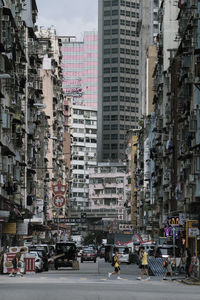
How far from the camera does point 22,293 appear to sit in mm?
29234

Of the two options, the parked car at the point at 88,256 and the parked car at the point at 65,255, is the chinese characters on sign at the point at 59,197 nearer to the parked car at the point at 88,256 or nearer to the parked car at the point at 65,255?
the parked car at the point at 65,255

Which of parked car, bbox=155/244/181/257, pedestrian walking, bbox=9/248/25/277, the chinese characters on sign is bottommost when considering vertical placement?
pedestrian walking, bbox=9/248/25/277

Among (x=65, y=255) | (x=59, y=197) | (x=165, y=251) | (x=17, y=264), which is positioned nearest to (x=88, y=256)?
(x=59, y=197)

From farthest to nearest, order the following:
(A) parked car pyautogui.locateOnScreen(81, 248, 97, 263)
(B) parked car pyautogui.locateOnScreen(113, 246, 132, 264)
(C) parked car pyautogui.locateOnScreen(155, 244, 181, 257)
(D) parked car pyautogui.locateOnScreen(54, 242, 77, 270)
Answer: (A) parked car pyautogui.locateOnScreen(81, 248, 97, 263), (B) parked car pyautogui.locateOnScreen(113, 246, 132, 264), (D) parked car pyautogui.locateOnScreen(54, 242, 77, 270), (C) parked car pyautogui.locateOnScreen(155, 244, 181, 257)

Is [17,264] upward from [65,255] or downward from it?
downward

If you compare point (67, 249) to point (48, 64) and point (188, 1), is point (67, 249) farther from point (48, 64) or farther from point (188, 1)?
point (48, 64)

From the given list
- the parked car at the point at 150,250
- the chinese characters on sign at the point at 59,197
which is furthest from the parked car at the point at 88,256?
the chinese characters on sign at the point at 59,197

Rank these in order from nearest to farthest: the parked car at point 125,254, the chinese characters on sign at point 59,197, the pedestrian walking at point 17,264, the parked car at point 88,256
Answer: the pedestrian walking at point 17,264, the chinese characters on sign at point 59,197, the parked car at point 125,254, the parked car at point 88,256

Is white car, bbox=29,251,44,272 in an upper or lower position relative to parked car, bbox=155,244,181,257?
lower

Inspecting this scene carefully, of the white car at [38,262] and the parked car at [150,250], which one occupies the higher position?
the parked car at [150,250]

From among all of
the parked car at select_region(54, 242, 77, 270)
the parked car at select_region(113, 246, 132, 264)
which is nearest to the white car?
the parked car at select_region(54, 242, 77, 270)

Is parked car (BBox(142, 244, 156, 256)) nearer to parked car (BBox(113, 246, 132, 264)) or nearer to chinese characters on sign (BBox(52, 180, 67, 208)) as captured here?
parked car (BBox(113, 246, 132, 264))

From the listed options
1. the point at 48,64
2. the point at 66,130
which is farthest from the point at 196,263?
the point at 66,130

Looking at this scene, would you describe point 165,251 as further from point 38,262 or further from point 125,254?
point 125,254
